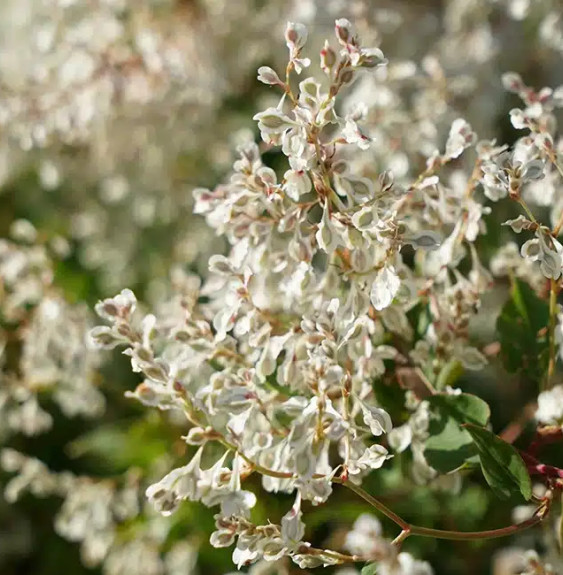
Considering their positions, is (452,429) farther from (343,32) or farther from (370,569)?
(343,32)

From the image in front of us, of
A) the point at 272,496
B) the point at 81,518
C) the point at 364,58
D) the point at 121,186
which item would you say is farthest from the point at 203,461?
the point at 121,186

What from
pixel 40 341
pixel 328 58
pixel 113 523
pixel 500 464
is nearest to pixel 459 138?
pixel 328 58

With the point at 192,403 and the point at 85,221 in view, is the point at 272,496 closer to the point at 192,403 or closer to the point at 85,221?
the point at 192,403

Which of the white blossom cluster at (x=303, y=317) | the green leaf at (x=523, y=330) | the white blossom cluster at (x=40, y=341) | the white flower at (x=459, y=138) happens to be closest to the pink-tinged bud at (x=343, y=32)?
the white blossom cluster at (x=303, y=317)

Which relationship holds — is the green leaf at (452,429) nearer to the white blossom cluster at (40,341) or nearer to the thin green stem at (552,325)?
the thin green stem at (552,325)

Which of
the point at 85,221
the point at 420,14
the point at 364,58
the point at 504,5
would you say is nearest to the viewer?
the point at 364,58

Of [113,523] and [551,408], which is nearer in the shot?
[551,408]
